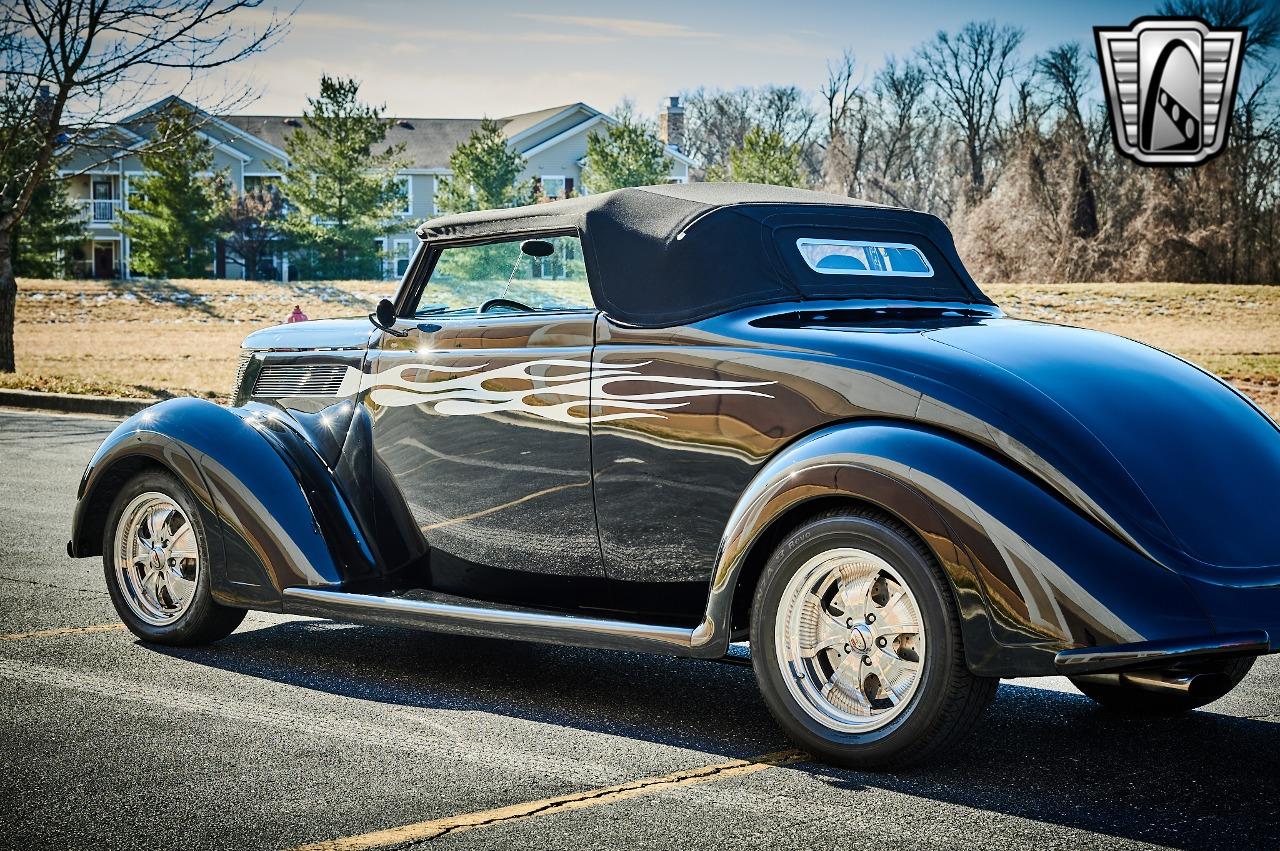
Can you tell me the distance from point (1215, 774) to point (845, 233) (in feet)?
7.55

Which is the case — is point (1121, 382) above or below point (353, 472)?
above

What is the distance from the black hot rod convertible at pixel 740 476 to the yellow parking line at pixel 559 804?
18 cm

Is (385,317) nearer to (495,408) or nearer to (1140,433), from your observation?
(495,408)

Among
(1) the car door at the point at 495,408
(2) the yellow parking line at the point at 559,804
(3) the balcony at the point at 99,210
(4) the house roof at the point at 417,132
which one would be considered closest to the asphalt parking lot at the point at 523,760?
(2) the yellow parking line at the point at 559,804

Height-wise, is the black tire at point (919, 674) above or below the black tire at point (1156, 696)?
above

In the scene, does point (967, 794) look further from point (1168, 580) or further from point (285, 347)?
point (285, 347)

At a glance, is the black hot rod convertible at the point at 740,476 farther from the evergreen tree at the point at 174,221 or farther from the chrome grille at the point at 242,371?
the evergreen tree at the point at 174,221

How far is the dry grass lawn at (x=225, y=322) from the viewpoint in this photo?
21.5 meters

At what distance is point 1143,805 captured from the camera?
390 centimetres

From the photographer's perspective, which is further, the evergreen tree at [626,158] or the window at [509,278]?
the evergreen tree at [626,158]

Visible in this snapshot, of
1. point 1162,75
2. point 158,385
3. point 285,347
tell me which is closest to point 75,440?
point 158,385

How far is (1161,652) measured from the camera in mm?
3691

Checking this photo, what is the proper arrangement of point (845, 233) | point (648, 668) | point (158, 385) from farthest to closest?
point (158, 385) < point (648, 668) < point (845, 233)

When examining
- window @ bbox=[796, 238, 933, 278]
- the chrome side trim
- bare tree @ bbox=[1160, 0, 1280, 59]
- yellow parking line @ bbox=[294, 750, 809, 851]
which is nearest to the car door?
window @ bbox=[796, 238, 933, 278]
